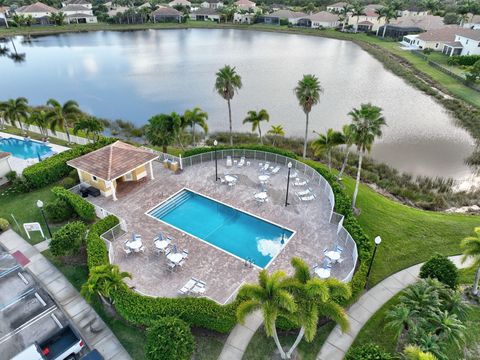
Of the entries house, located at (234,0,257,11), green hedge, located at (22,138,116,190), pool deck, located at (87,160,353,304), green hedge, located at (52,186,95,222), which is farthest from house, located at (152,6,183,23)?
green hedge, located at (52,186,95,222)

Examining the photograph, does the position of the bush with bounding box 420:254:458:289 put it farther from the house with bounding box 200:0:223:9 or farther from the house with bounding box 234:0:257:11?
the house with bounding box 200:0:223:9

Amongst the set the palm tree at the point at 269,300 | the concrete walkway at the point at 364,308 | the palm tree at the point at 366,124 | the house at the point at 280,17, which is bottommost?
the concrete walkway at the point at 364,308

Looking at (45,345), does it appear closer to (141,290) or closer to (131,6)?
(141,290)

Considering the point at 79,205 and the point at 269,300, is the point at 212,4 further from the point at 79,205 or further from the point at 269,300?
the point at 269,300

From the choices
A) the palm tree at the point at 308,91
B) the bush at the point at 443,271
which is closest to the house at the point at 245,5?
the palm tree at the point at 308,91

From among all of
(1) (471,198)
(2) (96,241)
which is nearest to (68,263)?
(2) (96,241)

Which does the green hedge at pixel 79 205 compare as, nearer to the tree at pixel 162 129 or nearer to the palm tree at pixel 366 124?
the tree at pixel 162 129

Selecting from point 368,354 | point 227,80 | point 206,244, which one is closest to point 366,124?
point 206,244
